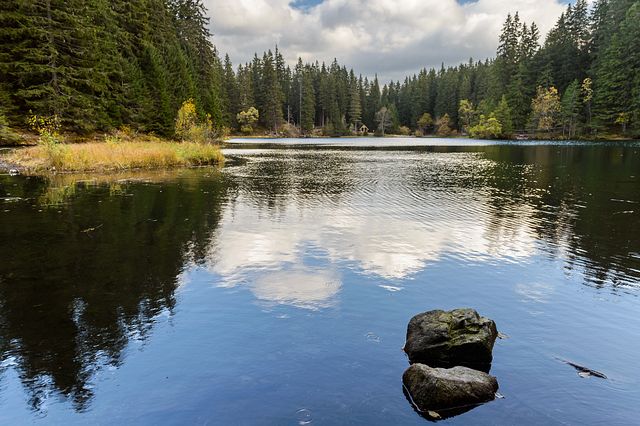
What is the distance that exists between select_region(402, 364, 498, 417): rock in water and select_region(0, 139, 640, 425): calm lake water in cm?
17

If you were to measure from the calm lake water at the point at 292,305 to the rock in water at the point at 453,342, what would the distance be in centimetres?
35

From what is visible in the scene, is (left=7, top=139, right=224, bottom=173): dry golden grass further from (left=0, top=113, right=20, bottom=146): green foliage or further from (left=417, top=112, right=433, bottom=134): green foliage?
(left=417, top=112, right=433, bottom=134): green foliage

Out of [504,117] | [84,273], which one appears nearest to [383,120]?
[504,117]

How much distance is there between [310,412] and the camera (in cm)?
604

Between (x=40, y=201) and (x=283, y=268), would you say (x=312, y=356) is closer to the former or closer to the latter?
(x=283, y=268)

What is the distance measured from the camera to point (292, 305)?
381 inches

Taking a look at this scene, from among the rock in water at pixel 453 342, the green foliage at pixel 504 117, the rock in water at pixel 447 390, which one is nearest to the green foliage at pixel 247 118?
the green foliage at pixel 504 117

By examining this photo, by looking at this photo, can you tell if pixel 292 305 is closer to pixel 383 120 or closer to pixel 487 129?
pixel 487 129

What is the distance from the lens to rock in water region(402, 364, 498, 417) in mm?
6277

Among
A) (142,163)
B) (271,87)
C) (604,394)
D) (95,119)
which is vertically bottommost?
(604,394)

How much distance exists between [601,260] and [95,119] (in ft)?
160

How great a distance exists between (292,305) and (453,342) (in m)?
3.72

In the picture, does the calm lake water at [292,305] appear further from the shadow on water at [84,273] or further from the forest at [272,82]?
the forest at [272,82]

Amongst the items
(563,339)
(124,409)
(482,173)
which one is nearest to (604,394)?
(563,339)
